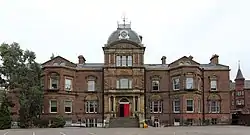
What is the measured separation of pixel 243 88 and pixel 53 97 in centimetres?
5521

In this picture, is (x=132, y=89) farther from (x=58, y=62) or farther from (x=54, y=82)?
(x=58, y=62)

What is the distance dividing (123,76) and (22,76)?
1363 centimetres

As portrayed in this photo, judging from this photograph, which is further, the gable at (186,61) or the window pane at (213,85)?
the window pane at (213,85)

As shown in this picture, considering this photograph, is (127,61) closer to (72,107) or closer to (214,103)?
(72,107)

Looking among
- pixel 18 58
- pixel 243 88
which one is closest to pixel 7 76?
pixel 18 58

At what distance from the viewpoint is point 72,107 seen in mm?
53188

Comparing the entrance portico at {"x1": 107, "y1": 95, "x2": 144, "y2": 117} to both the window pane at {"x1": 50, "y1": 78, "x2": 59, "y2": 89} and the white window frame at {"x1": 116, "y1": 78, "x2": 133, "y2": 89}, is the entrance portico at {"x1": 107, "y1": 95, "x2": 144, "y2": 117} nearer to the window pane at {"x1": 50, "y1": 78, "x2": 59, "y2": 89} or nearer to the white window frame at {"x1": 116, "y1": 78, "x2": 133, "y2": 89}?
the white window frame at {"x1": 116, "y1": 78, "x2": 133, "y2": 89}

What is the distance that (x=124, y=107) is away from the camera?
53.3m

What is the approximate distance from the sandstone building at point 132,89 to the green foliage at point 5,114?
5.59 metres

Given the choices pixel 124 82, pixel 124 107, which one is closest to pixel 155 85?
pixel 124 82

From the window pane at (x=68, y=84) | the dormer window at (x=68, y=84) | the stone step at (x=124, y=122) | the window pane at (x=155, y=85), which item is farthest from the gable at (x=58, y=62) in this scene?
the window pane at (x=155, y=85)

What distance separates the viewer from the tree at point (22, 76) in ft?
153

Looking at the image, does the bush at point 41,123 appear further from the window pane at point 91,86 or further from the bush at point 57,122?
the window pane at point 91,86

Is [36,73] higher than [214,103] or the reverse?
higher
